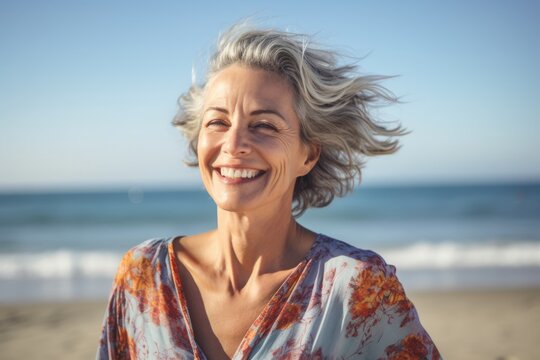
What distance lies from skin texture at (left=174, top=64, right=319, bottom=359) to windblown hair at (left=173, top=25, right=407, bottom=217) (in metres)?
0.06

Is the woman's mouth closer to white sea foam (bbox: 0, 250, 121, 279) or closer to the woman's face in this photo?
the woman's face

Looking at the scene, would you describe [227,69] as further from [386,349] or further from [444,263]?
[444,263]

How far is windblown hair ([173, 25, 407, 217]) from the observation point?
7.45 feet

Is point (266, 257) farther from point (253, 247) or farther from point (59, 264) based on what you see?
point (59, 264)

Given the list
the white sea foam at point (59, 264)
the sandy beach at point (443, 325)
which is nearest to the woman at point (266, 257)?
the sandy beach at point (443, 325)

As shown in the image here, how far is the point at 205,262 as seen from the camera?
2451mm

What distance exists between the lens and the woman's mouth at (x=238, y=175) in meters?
2.18

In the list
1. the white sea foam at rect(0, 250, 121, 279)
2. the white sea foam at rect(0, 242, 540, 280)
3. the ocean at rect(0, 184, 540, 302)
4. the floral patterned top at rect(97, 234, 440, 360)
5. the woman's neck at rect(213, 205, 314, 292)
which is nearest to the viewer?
the floral patterned top at rect(97, 234, 440, 360)

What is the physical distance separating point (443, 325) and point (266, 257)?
20.1 feet

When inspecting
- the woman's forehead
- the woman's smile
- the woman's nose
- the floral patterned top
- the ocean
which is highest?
the woman's forehead

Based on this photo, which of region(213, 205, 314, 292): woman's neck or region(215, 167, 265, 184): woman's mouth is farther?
region(213, 205, 314, 292): woman's neck

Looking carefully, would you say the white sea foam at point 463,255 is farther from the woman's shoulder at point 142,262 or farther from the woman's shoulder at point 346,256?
the woman's shoulder at point 142,262

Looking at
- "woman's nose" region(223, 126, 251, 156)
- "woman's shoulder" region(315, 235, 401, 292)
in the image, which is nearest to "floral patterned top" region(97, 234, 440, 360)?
"woman's shoulder" region(315, 235, 401, 292)

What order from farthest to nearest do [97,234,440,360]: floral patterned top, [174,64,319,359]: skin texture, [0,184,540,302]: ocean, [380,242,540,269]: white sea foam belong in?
[380,242,540,269]: white sea foam < [0,184,540,302]: ocean < [174,64,319,359]: skin texture < [97,234,440,360]: floral patterned top
